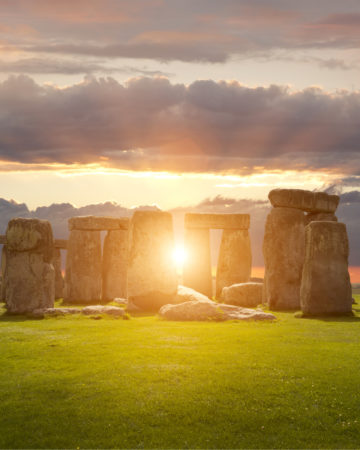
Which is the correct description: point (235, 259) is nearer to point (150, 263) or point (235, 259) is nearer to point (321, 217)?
point (321, 217)

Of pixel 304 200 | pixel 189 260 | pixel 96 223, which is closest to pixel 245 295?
pixel 304 200

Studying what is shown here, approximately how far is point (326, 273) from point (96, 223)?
13253mm

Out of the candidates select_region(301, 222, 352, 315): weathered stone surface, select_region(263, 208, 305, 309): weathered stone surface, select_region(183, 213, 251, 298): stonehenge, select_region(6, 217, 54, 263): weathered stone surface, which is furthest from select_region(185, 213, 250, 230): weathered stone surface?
select_region(6, 217, 54, 263): weathered stone surface

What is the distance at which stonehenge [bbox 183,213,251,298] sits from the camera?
1093 inches

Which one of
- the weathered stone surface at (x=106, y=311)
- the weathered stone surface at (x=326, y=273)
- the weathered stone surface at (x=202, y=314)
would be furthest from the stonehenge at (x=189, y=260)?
the weathered stone surface at (x=202, y=314)

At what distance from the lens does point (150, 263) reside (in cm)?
1928

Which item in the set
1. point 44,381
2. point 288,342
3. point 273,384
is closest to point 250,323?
point 288,342

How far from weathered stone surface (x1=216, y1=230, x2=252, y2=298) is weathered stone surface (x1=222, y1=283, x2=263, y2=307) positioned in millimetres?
4195

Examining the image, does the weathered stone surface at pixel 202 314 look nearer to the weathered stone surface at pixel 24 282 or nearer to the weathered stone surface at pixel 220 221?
the weathered stone surface at pixel 24 282

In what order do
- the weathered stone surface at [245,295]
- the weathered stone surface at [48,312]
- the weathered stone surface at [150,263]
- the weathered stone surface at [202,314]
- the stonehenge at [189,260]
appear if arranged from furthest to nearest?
the weathered stone surface at [245,295]
the weathered stone surface at [150,263]
the stonehenge at [189,260]
the weathered stone surface at [48,312]
the weathered stone surface at [202,314]

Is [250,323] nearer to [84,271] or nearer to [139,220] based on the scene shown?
[139,220]

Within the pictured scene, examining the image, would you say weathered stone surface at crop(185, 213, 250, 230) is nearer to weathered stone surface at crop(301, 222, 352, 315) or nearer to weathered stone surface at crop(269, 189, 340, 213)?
weathered stone surface at crop(269, 189, 340, 213)

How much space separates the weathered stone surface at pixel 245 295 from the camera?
23078mm

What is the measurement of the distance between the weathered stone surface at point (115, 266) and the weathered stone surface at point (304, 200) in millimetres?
8812
